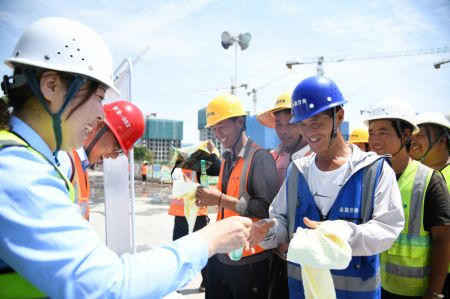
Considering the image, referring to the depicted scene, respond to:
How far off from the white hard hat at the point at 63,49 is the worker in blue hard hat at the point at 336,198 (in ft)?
4.01

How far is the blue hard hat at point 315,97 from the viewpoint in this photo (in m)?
1.98

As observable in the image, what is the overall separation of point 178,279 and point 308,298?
2.67ft

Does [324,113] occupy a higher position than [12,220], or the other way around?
[324,113]

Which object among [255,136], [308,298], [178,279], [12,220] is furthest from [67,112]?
[255,136]

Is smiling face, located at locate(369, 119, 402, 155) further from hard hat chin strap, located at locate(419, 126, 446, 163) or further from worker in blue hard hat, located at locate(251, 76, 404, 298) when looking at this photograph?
hard hat chin strap, located at locate(419, 126, 446, 163)

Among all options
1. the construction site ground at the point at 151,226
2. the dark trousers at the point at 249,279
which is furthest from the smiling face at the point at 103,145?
the construction site ground at the point at 151,226

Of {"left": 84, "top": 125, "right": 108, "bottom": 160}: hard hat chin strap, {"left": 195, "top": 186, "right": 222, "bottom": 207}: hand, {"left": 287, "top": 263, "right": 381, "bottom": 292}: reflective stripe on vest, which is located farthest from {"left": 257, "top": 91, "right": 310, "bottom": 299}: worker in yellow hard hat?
{"left": 84, "top": 125, "right": 108, "bottom": 160}: hard hat chin strap

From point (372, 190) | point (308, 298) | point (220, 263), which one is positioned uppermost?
point (372, 190)

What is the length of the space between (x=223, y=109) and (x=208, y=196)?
921mm

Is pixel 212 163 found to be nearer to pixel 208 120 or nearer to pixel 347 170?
pixel 208 120

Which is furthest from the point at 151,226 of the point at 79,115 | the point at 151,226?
the point at 79,115

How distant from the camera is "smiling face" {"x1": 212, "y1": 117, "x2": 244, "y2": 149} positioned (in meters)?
3.12

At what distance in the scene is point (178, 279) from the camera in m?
1.06

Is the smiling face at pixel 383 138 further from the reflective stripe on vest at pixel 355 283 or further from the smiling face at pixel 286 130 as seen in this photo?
the reflective stripe on vest at pixel 355 283
